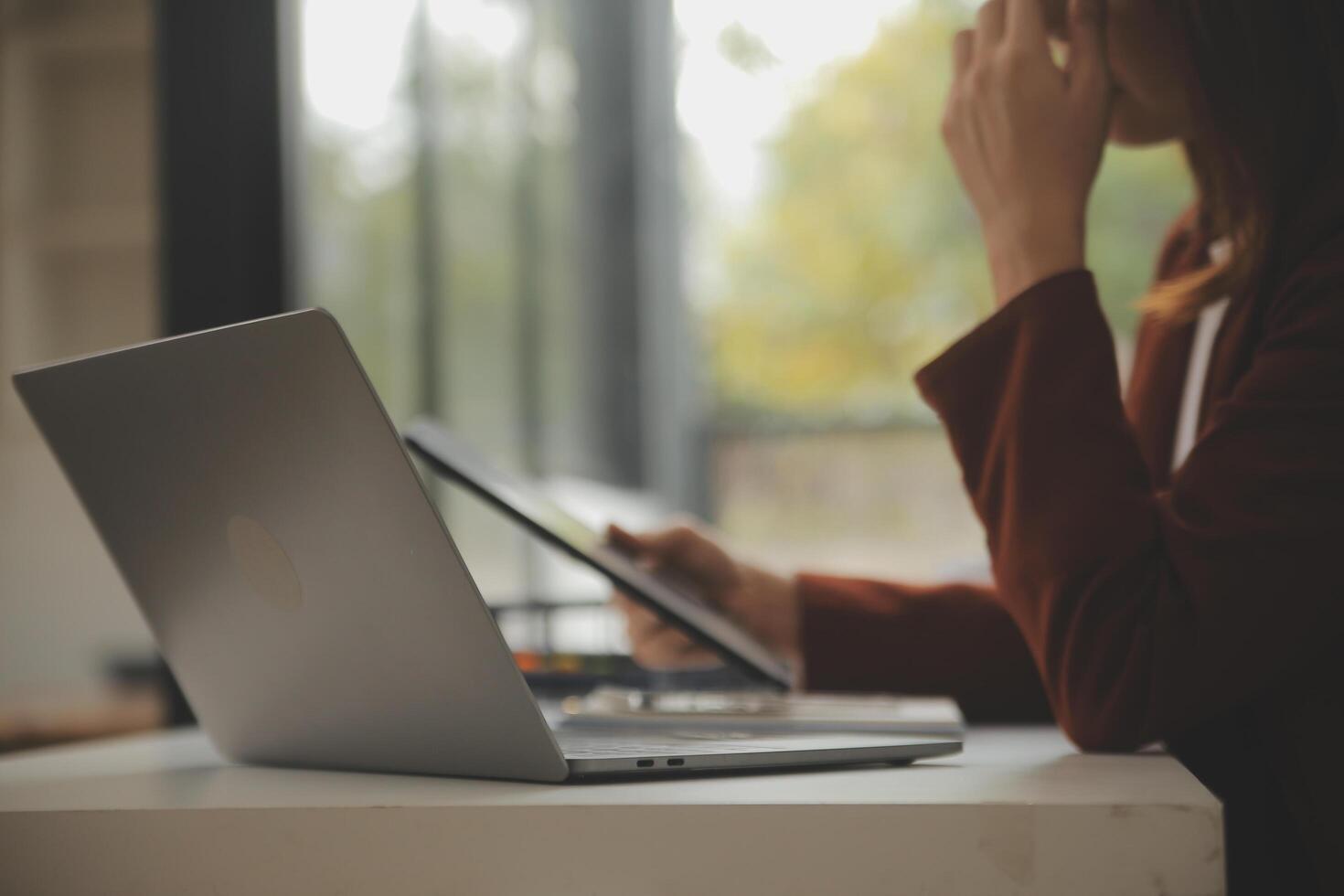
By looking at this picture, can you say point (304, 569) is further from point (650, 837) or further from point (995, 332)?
point (995, 332)

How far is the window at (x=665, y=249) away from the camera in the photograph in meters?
1.65

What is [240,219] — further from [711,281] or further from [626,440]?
[711,281]

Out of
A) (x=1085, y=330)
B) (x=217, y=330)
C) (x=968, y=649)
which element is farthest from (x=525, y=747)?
(x=968, y=649)

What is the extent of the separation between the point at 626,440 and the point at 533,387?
0.68 metres

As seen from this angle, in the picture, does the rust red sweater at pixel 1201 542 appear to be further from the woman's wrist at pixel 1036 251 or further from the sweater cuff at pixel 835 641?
the sweater cuff at pixel 835 641

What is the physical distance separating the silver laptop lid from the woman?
0.91 ft

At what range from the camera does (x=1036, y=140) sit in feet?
2.13

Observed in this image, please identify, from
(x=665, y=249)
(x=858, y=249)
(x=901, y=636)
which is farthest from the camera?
(x=858, y=249)

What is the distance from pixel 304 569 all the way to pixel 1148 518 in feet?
1.31

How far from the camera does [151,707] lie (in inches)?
52.9

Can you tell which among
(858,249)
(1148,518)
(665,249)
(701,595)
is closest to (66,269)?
(701,595)

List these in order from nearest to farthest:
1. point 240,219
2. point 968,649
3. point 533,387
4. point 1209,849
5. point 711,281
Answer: point 1209,849, point 968,649, point 240,219, point 533,387, point 711,281

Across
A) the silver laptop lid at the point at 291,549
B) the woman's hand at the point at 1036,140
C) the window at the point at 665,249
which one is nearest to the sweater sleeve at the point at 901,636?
the woman's hand at the point at 1036,140

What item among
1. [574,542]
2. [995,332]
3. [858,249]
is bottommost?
[574,542]
